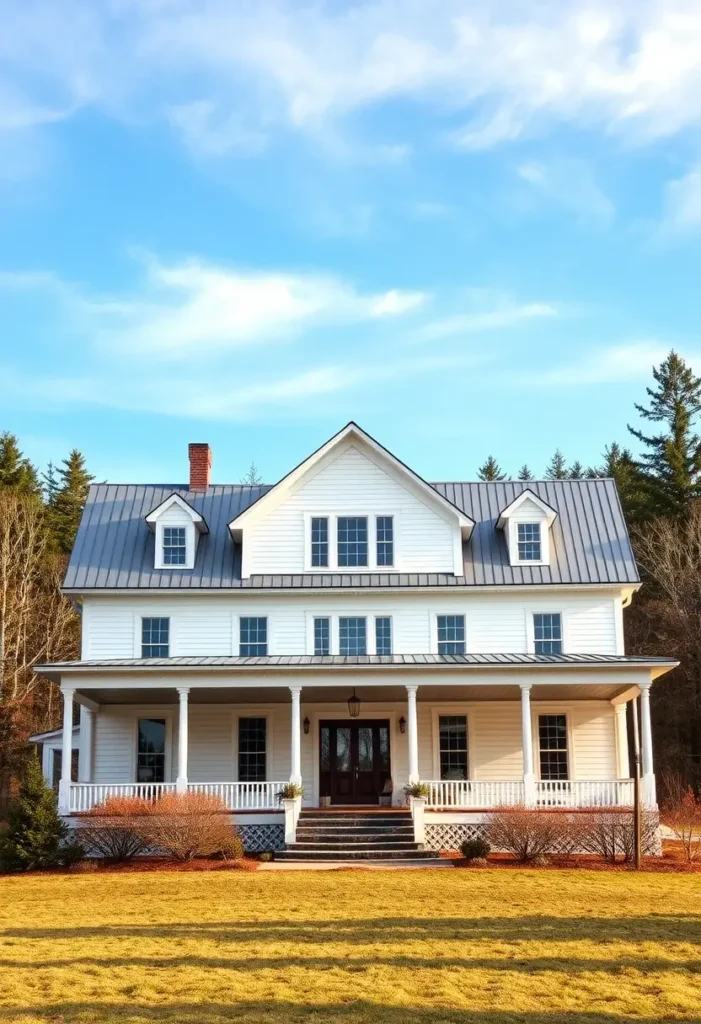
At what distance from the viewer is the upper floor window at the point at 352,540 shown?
28.8 metres

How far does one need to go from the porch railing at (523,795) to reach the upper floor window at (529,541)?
6201mm

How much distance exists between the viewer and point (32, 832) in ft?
72.8

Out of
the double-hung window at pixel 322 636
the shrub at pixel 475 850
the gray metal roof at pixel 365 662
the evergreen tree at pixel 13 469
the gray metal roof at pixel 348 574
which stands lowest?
the shrub at pixel 475 850

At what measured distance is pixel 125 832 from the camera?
75.4ft

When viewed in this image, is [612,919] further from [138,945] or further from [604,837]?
[604,837]

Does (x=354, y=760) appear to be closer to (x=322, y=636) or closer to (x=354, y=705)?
(x=354, y=705)

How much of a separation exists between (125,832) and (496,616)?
10742 millimetres

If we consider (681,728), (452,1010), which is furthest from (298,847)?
(681,728)

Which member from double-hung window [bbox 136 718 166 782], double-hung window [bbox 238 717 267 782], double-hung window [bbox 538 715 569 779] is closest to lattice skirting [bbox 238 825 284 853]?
double-hung window [bbox 238 717 267 782]

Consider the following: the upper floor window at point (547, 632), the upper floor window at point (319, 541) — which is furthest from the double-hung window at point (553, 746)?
the upper floor window at point (319, 541)

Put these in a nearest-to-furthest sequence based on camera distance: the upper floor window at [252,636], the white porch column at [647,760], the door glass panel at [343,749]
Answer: the white porch column at [647,760], the upper floor window at [252,636], the door glass panel at [343,749]

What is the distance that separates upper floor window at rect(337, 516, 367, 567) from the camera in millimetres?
28844

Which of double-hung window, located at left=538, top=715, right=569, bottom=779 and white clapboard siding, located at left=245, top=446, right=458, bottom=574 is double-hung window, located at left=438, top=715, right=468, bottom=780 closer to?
double-hung window, located at left=538, top=715, right=569, bottom=779

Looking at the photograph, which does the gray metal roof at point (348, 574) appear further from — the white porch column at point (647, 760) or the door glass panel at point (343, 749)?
the door glass panel at point (343, 749)
